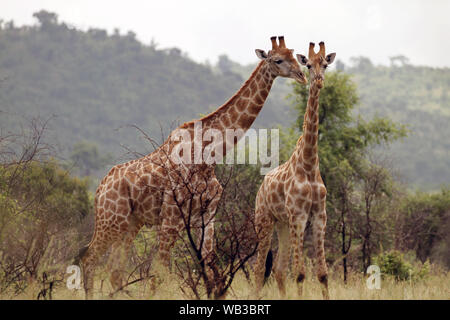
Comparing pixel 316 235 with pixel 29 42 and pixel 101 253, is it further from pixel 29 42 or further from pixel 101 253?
pixel 29 42

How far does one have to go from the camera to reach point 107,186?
8.29 m

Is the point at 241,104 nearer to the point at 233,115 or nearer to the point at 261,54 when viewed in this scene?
the point at 233,115

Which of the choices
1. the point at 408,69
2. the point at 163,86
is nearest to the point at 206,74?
the point at 163,86

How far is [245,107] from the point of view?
821 centimetres

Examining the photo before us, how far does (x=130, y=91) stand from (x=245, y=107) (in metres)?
70.2

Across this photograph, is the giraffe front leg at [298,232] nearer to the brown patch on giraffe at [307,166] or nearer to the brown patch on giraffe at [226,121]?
the brown patch on giraffe at [307,166]

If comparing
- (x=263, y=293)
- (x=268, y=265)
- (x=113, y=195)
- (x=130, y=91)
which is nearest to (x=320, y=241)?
(x=263, y=293)

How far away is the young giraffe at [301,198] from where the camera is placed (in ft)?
24.6

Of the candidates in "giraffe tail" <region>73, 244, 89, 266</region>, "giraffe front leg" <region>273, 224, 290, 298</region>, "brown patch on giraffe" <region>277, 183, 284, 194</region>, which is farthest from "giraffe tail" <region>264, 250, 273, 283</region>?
"giraffe tail" <region>73, 244, 89, 266</region>

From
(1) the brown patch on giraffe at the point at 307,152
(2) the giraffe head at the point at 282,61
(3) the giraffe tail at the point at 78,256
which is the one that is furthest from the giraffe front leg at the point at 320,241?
Result: (3) the giraffe tail at the point at 78,256

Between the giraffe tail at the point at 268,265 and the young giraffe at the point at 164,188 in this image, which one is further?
the giraffe tail at the point at 268,265

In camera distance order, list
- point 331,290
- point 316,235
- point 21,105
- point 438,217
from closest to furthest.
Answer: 1. point 316,235
2. point 331,290
3. point 438,217
4. point 21,105

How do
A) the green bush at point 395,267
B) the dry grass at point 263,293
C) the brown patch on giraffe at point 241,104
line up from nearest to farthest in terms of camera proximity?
the dry grass at point 263,293 → the brown patch on giraffe at point 241,104 → the green bush at point 395,267
